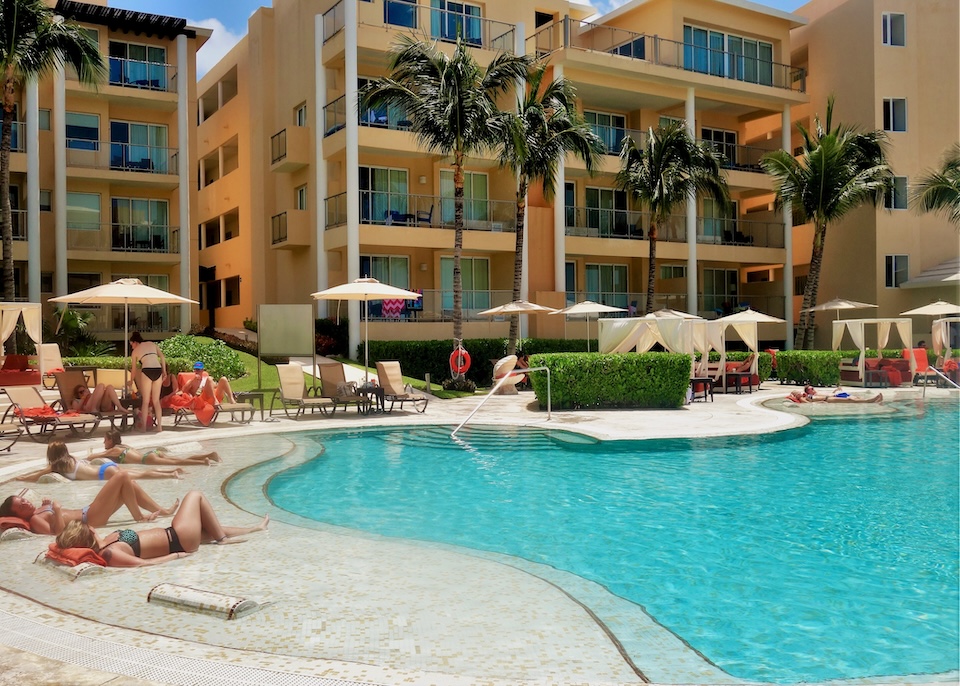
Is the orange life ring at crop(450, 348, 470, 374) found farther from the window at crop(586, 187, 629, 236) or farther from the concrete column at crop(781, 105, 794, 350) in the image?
the concrete column at crop(781, 105, 794, 350)

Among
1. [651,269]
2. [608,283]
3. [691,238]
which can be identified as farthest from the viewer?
[608,283]

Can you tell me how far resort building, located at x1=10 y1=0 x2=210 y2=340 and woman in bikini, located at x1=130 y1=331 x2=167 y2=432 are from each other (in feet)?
56.4

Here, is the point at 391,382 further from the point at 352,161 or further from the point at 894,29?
the point at 894,29

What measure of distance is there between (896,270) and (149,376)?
31223 mm

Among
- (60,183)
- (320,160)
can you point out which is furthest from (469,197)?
(60,183)

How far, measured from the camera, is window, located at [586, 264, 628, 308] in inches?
1337

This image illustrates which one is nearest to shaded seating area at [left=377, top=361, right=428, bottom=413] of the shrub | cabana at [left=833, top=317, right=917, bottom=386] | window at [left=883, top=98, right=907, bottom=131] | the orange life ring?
the orange life ring

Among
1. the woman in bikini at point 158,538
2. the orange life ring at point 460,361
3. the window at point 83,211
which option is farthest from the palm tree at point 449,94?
the woman in bikini at point 158,538

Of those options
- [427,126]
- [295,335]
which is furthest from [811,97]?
[295,335]

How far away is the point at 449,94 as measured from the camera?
22.3 meters

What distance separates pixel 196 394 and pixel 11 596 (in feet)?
34.8

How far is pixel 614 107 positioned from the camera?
35.6m

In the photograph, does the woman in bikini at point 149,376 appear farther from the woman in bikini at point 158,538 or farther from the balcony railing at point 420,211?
the balcony railing at point 420,211

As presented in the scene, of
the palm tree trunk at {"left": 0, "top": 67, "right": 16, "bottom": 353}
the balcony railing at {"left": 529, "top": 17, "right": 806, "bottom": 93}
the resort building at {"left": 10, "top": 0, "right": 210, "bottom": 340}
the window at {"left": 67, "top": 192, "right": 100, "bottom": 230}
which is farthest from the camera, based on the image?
the balcony railing at {"left": 529, "top": 17, "right": 806, "bottom": 93}
